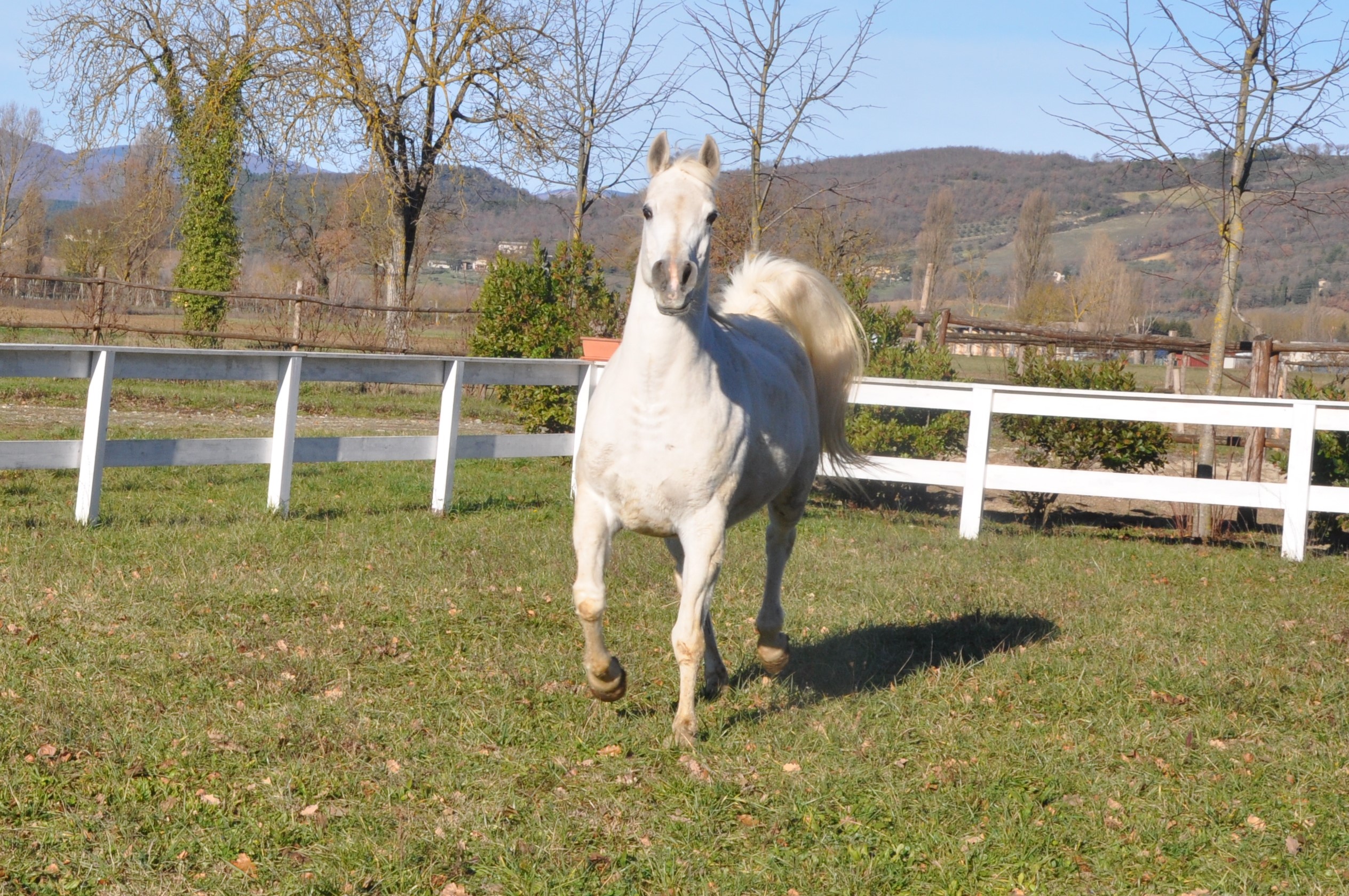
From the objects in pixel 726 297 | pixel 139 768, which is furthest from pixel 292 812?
pixel 726 297

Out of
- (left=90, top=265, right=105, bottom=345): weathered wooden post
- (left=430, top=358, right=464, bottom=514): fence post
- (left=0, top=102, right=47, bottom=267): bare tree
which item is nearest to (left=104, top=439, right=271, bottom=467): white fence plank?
(left=430, top=358, right=464, bottom=514): fence post

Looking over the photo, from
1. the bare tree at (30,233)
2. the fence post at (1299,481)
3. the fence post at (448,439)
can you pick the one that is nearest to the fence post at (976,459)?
the fence post at (1299,481)

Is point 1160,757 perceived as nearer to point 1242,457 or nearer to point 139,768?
point 139,768

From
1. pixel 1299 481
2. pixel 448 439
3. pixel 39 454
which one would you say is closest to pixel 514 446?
pixel 448 439

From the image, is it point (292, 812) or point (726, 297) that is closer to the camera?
point (292, 812)

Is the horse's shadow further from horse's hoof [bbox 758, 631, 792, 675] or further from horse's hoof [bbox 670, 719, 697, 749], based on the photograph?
horse's hoof [bbox 670, 719, 697, 749]

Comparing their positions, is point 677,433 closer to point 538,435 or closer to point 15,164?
point 538,435

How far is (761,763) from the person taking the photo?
14.1ft

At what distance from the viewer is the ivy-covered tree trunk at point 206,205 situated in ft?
78.6

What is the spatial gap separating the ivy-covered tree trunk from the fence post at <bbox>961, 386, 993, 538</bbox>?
57.2ft

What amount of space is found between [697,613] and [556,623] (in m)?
1.81

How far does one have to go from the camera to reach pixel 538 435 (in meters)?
10.7

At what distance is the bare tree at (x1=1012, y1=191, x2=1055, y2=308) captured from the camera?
67938 millimetres

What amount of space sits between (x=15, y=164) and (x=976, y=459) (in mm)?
54562
